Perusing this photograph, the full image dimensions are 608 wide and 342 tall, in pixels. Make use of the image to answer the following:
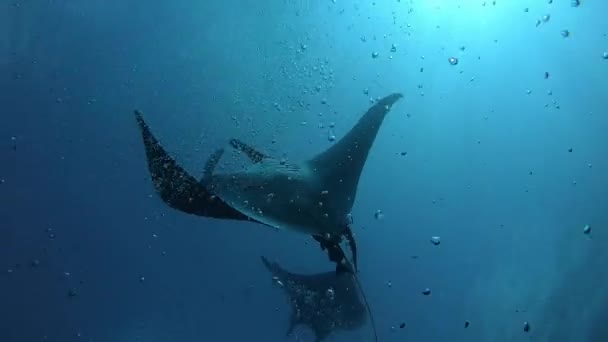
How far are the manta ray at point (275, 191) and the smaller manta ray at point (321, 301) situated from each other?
165 inches

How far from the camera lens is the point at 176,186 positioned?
14.9ft

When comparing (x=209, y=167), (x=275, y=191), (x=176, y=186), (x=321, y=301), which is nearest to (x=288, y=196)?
(x=275, y=191)

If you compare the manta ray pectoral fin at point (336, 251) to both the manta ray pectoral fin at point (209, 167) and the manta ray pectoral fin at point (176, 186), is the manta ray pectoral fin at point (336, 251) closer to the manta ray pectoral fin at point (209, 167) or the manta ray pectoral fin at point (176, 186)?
the manta ray pectoral fin at point (176, 186)

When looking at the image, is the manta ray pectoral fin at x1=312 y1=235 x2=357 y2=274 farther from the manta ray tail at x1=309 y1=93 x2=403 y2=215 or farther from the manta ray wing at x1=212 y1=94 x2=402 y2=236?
the manta ray tail at x1=309 y1=93 x2=403 y2=215

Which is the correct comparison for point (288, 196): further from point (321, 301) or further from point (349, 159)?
point (321, 301)

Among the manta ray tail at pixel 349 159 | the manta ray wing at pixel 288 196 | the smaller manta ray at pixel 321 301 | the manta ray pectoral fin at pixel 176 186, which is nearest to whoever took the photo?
the manta ray pectoral fin at pixel 176 186

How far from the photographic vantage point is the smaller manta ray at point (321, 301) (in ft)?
32.2

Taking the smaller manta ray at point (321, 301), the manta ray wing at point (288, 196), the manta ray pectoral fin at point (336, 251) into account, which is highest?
the manta ray wing at point (288, 196)

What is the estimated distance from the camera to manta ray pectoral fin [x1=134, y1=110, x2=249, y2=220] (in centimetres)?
443

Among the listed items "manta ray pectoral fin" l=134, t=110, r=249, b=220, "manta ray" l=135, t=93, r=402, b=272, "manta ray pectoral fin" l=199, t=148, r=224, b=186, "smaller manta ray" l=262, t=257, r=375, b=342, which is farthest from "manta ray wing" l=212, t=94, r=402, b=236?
"smaller manta ray" l=262, t=257, r=375, b=342

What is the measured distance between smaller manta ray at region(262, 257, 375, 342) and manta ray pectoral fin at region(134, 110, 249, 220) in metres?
5.07

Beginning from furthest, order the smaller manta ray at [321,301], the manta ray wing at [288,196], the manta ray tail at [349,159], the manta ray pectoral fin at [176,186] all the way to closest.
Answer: the smaller manta ray at [321,301]
the manta ray tail at [349,159]
the manta ray wing at [288,196]
the manta ray pectoral fin at [176,186]

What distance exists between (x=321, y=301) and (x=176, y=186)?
664 cm

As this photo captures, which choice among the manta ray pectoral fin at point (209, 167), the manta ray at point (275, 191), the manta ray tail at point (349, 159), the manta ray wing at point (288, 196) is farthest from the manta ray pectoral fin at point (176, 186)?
the manta ray tail at point (349, 159)
